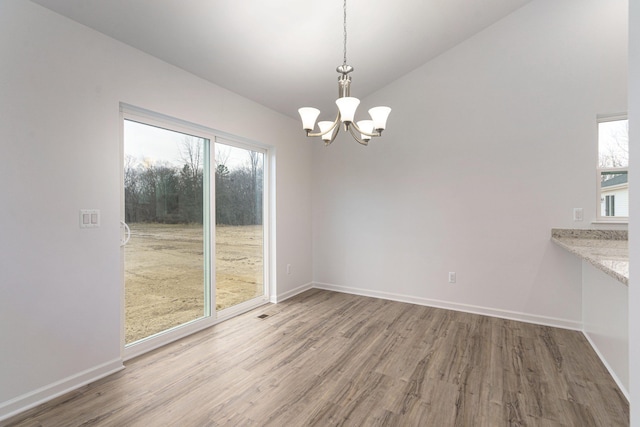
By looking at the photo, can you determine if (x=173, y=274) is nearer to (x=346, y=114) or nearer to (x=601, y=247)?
(x=346, y=114)

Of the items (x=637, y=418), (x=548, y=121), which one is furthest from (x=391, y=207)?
(x=637, y=418)

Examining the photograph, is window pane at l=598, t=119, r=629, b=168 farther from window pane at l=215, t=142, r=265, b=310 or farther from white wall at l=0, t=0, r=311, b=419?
white wall at l=0, t=0, r=311, b=419

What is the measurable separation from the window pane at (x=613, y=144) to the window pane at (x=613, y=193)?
105 mm

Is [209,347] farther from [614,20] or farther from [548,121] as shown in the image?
[614,20]

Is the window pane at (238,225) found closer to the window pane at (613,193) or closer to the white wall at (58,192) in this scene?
the white wall at (58,192)

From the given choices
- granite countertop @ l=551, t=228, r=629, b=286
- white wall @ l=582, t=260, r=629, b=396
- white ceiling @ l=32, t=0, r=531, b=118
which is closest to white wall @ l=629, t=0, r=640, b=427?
granite countertop @ l=551, t=228, r=629, b=286

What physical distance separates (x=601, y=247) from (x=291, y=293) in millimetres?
3524

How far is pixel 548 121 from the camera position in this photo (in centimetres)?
326

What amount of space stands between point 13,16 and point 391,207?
12.9 ft

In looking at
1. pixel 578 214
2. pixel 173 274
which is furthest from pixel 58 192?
pixel 578 214

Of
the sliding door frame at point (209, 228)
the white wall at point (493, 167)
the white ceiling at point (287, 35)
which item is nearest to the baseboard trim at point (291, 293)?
the sliding door frame at point (209, 228)

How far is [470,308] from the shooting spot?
3693 millimetres

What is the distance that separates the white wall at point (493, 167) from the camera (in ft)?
10.3

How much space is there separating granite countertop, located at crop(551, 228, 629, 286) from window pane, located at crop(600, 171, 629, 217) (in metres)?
0.24
